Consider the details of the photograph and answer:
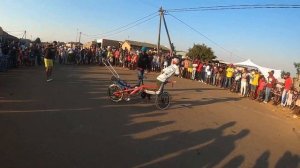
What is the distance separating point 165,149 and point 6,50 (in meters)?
16.1

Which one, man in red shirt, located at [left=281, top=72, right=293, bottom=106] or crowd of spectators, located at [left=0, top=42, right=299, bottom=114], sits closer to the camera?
man in red shirt, located at [left=281, top=72, right=293, bottom=106]

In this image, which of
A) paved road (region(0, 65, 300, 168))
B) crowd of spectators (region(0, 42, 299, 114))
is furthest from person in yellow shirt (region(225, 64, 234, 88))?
paved road (region(0, 65, 300, 168))

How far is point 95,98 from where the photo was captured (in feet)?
46.5

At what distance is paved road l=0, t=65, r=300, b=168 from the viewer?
7680 mm

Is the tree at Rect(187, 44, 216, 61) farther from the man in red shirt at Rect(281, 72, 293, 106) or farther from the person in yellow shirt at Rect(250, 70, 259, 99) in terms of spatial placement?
the man in red shirt at Rect(281, 72, 293, 106)

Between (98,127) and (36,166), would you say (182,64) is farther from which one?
(36,166)

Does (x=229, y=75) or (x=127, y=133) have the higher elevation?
(x=229, y=75)

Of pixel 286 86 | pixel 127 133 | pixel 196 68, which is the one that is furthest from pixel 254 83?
pixel 127 133

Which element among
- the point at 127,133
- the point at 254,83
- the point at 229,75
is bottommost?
the point at 127,133

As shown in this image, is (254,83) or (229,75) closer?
(254,83)

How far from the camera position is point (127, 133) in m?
9.68

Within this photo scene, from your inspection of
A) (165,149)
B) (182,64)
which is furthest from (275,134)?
(182,64)

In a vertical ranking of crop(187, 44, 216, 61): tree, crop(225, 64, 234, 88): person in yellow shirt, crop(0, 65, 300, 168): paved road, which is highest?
crop(187, 44, 216, 61): tree

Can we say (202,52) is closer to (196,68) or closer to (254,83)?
(196,68)
